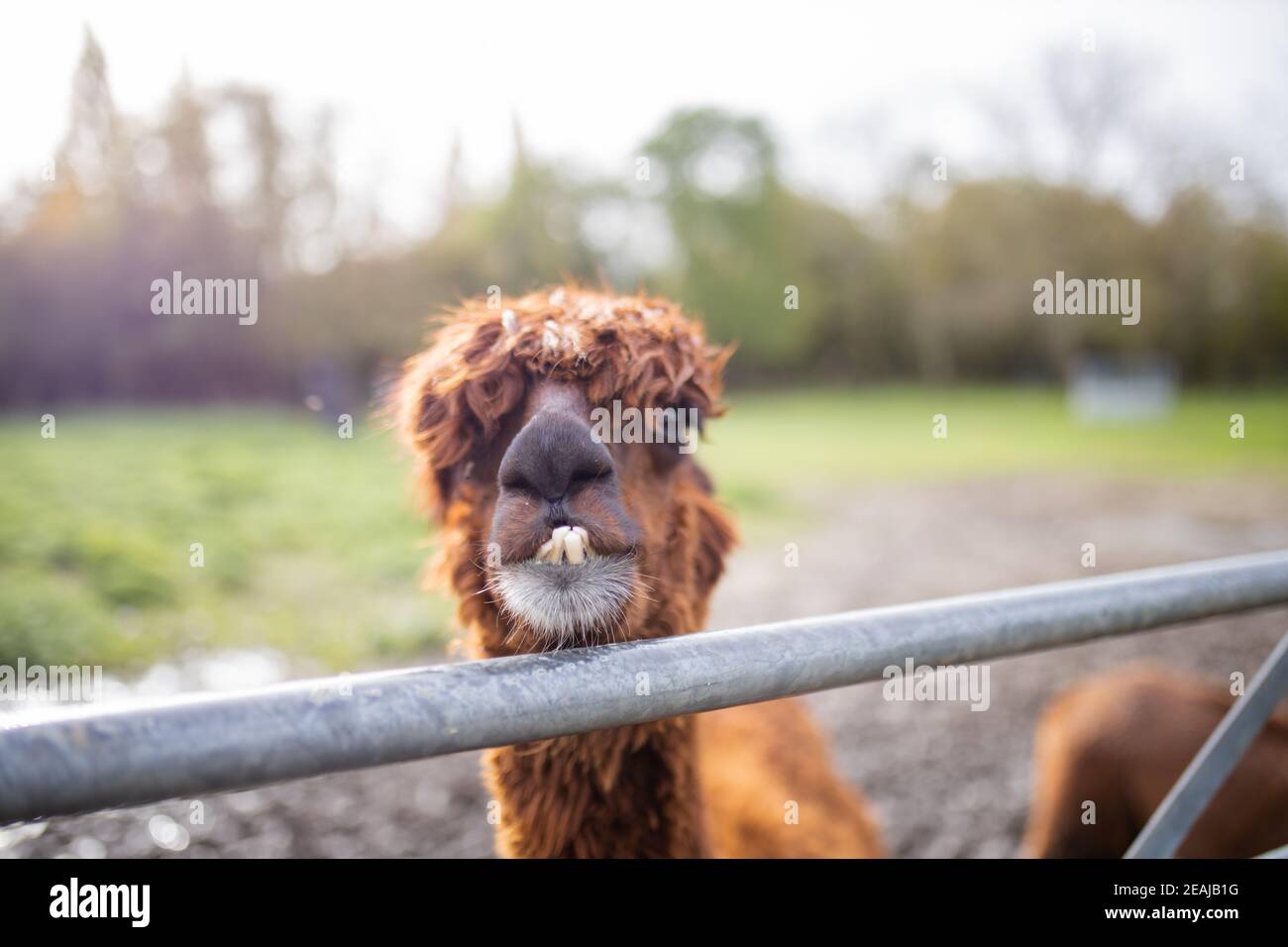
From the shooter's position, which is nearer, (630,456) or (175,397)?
(630,456)

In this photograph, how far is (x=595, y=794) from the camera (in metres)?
2.06

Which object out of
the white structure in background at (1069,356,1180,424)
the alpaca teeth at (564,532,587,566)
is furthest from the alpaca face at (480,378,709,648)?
the white structure in background at (1069,356,1180,424)

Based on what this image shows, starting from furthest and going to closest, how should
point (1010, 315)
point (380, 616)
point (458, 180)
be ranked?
point (1010, 315), point (458, 180), point (380, 616)

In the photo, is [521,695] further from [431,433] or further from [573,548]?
[431,433]

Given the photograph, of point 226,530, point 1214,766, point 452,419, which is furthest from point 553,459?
point 226,530

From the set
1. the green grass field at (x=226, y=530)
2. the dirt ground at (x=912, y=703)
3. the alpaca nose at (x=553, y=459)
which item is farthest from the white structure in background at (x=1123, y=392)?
the alpaca nose at (x=553, y=459)

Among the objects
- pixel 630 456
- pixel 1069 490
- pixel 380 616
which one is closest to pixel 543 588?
pixel 630 456

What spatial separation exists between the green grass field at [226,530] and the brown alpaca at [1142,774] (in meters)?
2.28

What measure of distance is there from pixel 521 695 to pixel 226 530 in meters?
9.72

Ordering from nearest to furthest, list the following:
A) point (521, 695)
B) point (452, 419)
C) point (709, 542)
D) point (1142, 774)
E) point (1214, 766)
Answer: point (521, 695) → point (1214, 766) → point (452, 419) → point (709, 542) → point (1142, 774)

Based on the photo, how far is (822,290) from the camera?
40.7 metres

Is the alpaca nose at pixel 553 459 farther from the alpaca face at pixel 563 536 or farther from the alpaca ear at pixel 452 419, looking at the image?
the alpaca ear at pixel 452 419
